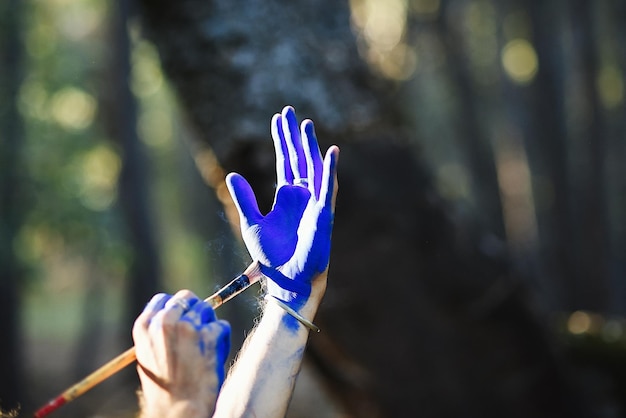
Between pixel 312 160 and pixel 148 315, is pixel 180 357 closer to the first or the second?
pixel 148 315

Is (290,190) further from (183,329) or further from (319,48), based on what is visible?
(319,48)

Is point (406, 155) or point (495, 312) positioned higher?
point (406, 155)

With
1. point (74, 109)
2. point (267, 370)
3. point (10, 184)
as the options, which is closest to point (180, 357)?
point (267, 370)

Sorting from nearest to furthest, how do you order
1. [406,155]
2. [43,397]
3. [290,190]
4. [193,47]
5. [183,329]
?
[183,329]
[290,190]
[193,47]
[406,155]
[43,397]

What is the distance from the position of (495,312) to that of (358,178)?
1.23 meters

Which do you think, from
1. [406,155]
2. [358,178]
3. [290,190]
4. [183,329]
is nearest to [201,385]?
[183,329]

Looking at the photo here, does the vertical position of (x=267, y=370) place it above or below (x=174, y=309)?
below

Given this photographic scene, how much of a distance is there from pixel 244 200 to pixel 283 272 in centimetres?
22

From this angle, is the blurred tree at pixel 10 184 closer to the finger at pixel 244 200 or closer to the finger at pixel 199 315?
the finger at pixel 244 200

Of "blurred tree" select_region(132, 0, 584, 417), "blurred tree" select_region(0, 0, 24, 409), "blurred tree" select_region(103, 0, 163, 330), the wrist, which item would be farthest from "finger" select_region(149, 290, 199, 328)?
"blurred tree" select_region(103, 0, 163, 330)

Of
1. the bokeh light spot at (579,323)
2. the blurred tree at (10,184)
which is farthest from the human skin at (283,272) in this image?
the blurred tree at (10,184)

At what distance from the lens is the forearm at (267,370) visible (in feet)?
6.93

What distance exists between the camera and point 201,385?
1986mm

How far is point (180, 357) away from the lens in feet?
6.42
